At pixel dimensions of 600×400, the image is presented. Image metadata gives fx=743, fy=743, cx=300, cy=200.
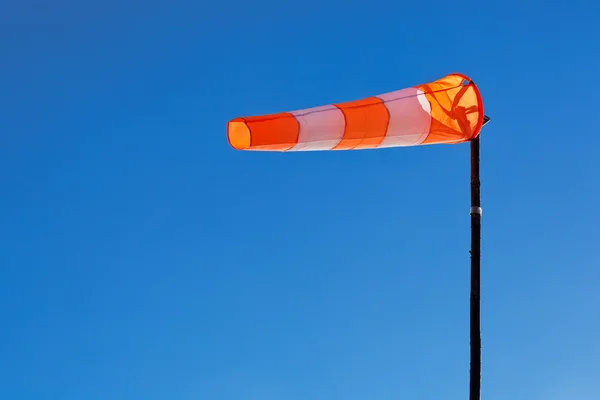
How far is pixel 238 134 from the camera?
6.20m

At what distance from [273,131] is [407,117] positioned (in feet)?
5.10

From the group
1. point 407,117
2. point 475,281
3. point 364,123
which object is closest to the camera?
point 475,281

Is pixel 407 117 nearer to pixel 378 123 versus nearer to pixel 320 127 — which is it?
pixel 378 123

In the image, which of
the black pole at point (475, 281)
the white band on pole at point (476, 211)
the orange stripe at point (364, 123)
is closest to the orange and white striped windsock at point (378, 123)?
the orange stripe at point (364, 123)

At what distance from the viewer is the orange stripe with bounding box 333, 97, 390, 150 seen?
6.81 m

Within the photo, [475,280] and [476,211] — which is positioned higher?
[476,211]

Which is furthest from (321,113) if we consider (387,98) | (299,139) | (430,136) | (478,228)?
(478,228)

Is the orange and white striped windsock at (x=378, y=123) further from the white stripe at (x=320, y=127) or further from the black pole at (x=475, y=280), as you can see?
the black pole at (x=475, y=280)

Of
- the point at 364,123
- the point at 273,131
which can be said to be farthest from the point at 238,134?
the point at 364,123

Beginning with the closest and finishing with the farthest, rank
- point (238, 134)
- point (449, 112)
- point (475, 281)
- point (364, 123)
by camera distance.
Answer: point (238, 134) → point (475, 281) → point (364, 123) → point (449, 112)

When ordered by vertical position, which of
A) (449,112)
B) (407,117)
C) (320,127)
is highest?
(449,112)

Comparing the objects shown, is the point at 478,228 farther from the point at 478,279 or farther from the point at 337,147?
the point at 337,147

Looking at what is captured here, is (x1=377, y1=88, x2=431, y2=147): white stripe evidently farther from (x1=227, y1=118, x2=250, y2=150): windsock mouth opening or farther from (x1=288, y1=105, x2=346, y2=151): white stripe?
(x1=227, y1=118, x2=250, y2=150): windsock mouth opening

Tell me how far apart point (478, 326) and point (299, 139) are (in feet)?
7.50
